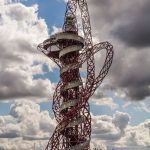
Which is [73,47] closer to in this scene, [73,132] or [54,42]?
[54,42]

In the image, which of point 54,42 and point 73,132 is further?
point 54,42

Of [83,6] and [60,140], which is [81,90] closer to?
[60,140]

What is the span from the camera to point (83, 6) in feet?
306

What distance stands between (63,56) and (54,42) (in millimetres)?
4347

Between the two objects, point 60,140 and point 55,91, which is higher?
point 55,91

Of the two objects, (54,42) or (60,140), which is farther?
(54,42)

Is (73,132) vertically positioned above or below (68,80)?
below

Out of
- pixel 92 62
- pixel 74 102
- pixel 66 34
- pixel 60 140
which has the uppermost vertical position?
pixel 66 34

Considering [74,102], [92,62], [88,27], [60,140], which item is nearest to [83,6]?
[88,27]

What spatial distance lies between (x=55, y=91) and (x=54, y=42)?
911 centimetres

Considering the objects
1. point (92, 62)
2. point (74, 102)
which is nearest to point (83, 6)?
point (92, 62)

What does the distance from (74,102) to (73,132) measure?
4997mm

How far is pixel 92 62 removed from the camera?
9056 centimetres

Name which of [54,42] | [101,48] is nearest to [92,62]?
[101,48]
